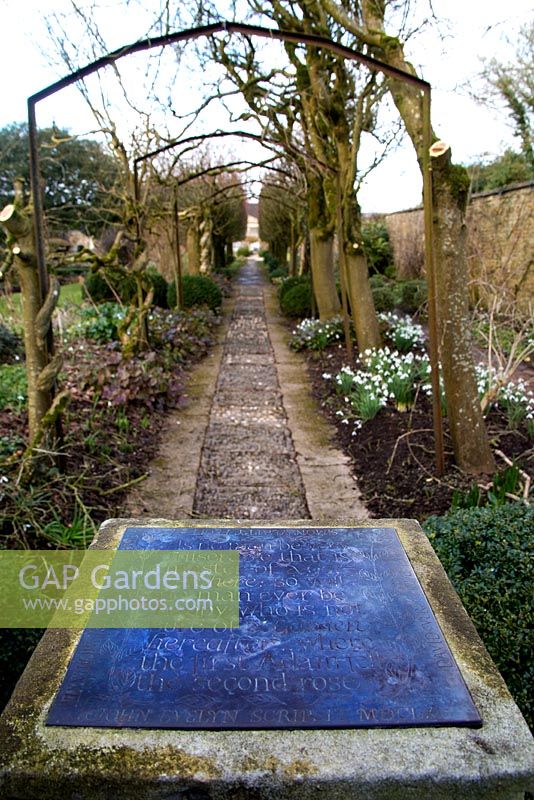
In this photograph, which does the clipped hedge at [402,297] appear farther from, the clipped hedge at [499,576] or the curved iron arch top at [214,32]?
the clipped hedge at [499,576]

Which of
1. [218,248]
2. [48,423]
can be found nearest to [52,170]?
[218,248]

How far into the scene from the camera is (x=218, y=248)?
26.1 meters

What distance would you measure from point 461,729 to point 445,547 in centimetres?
110

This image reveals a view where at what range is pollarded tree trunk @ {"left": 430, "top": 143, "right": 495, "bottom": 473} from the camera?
4.00 meters

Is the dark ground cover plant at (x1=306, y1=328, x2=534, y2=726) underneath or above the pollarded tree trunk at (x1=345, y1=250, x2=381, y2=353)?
underneath

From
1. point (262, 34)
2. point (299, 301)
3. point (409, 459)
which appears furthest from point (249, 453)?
point (299, 301)

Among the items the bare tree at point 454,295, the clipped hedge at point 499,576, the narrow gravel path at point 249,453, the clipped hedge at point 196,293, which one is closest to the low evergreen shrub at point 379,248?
the clipped hedge at point 196,293

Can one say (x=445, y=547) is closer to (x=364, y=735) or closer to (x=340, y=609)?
(x=340, y=609)

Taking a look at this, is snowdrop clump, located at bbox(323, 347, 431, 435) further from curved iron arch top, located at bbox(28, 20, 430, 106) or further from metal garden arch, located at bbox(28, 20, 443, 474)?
curved iron arch top, located at bbox(28, 20, 430, 106)

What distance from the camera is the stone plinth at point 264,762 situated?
153cm

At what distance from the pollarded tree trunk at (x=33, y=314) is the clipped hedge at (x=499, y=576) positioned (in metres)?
2.64

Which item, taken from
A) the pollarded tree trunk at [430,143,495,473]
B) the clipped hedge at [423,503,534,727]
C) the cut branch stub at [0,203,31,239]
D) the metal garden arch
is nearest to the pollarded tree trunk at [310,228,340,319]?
the pollarded tree trunk at [430,143,495,473]

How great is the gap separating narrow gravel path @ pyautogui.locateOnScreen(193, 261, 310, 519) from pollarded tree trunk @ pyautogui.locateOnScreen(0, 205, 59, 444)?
1.31 metres

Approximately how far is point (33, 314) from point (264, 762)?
3.17 m
